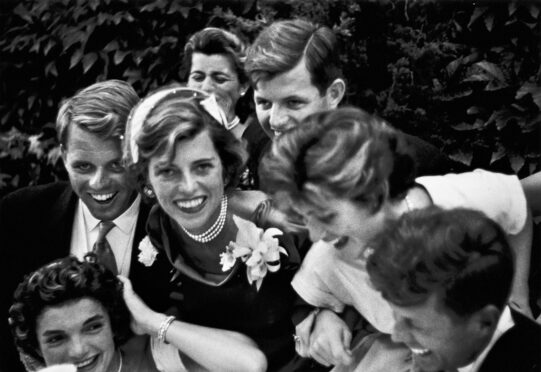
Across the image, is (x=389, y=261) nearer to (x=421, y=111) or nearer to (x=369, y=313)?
(x=369, y=313)

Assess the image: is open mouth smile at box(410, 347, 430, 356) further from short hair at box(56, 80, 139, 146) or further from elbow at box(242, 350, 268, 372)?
short hair at box(56, 80, 139, 146)

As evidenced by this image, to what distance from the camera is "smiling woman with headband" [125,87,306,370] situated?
10.8 ft

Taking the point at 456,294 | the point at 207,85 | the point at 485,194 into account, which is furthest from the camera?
the point at 207,85

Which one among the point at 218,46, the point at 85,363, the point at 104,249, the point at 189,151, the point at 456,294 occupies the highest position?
the point at 218,46

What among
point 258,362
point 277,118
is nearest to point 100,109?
point 277,118

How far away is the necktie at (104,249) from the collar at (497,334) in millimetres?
1303

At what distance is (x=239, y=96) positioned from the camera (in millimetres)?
3404

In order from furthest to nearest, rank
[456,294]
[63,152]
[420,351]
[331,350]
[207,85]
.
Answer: [63,152]
[207,85]
[331,350]
[420,351]
[456,294]

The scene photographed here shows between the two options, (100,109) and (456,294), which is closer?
(456,294)

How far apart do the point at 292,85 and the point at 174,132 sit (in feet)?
1.38

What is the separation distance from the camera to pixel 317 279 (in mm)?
3301

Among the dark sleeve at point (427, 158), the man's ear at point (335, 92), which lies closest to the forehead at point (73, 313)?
the man's ear at point (335, 92)

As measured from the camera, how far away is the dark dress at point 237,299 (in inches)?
133

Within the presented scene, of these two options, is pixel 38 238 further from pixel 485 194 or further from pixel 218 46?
pixel 485 194
